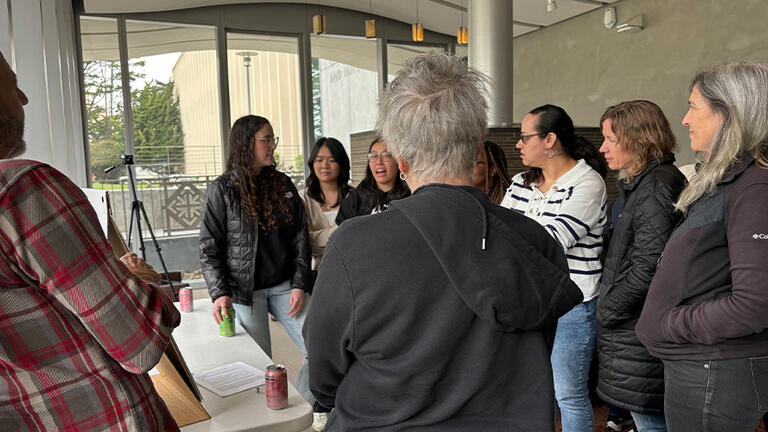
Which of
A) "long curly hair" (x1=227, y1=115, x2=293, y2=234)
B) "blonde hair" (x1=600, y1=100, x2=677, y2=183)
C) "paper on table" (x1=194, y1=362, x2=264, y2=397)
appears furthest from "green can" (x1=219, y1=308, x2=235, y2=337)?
"blonde hair" (x1=600, y1=100, x2=677, y2=183)

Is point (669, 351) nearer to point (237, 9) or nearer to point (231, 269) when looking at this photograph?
point (231, 269)

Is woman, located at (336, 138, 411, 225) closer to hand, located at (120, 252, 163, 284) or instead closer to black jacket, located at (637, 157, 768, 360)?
black jacket, located at (637, 157, 768, 360)

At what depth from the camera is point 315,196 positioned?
3279 millimetres

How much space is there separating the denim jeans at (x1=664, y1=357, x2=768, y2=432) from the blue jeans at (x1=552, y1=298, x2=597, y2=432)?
2.15 feet

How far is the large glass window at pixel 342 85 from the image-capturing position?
7.39 meters

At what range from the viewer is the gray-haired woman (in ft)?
3.17

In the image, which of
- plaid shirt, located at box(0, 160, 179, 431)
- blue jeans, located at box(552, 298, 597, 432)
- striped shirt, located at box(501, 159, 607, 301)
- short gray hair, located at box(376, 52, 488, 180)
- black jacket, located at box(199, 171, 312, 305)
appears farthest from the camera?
black jacket, located at box(199, 171, 312, 305)

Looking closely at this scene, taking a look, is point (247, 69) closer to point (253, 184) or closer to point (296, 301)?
point (253, 184)

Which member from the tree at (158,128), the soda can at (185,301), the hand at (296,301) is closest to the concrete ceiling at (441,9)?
the tree at (158,128)

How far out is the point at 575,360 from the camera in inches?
85.9

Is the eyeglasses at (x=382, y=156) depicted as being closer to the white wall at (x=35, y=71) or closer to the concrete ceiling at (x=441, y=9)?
the white wall at (x=35, y=71)

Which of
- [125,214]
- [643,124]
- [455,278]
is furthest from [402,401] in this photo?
[125,214]

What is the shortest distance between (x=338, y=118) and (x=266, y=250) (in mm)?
5498

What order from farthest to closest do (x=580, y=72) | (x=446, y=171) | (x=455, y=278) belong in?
(x=580, y=72) → (x=446, y=171) → (x=455, y=278)
